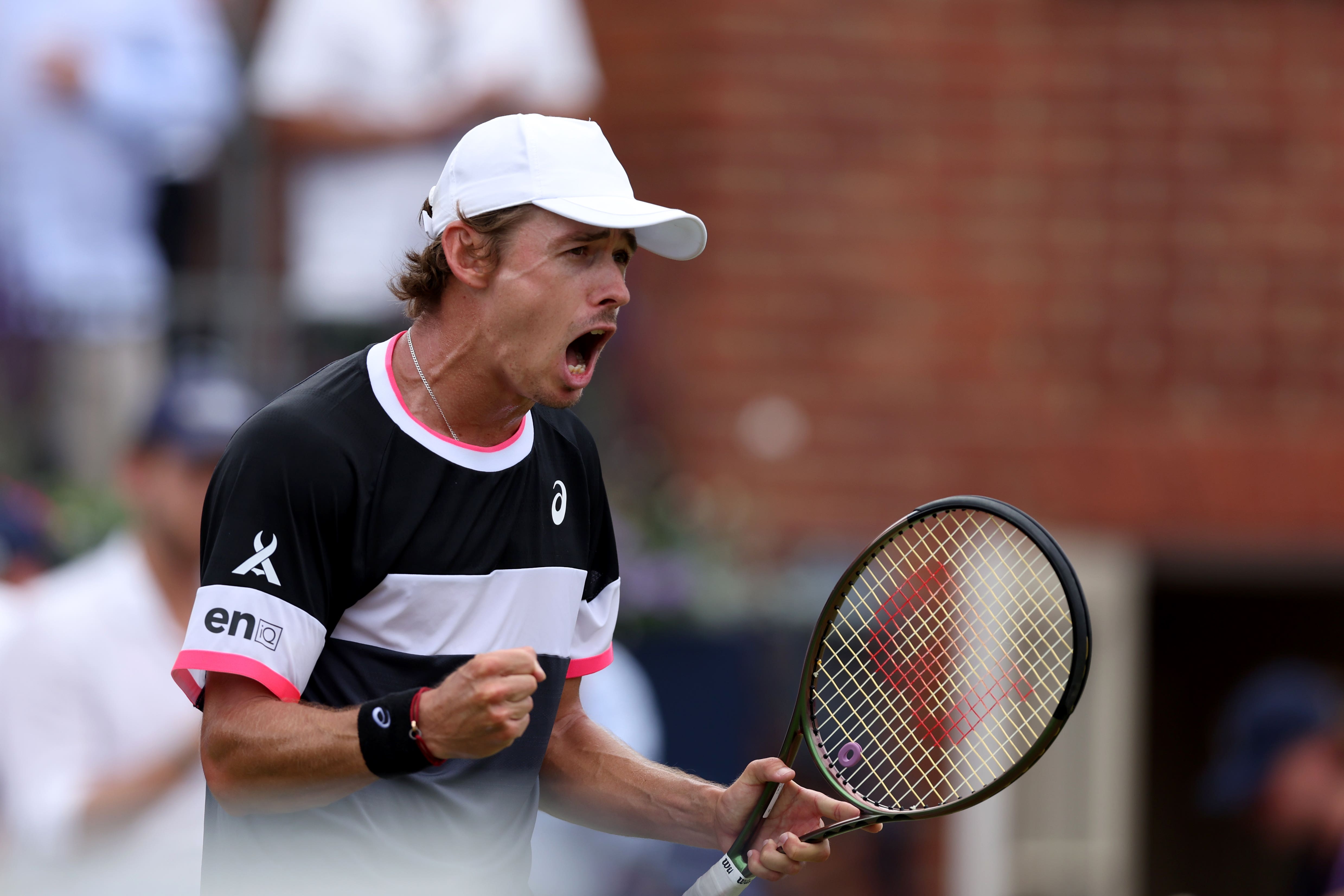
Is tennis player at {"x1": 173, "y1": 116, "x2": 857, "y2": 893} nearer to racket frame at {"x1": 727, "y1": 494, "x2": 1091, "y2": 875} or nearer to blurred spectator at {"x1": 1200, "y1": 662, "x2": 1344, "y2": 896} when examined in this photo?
racket frame at {"x1": 727, "y1": 494, "x2": 1091, "y2": 875}

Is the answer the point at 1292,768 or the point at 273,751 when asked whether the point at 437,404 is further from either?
the point at 1292,768

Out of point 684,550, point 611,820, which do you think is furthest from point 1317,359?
point 611,820

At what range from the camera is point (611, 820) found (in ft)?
10.5

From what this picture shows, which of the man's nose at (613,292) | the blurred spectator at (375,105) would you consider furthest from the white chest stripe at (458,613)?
the blurred spectator at (375,105)

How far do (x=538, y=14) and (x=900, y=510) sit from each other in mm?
2749

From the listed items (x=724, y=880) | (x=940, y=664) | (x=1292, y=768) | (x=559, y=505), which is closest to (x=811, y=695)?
(x=724, y=880)

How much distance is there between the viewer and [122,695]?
4988 millimetres

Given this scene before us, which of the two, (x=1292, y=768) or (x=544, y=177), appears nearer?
(x=544, y=177)

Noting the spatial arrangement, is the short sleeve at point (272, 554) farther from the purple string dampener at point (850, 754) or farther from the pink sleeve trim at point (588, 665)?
the purple string dampener at point (850, 754)

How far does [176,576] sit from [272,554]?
8.72 feet

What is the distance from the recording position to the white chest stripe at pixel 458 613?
9.20 feet

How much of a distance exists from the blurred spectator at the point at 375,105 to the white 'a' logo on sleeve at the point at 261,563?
13.6 ft

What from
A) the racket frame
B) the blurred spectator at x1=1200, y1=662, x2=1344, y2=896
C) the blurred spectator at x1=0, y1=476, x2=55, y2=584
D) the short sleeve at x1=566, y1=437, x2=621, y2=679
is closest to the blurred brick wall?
the blurred spectator at x1=1200, y1=662, x2=1344, y2=896

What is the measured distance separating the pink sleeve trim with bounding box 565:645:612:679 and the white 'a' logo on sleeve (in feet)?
2.24
